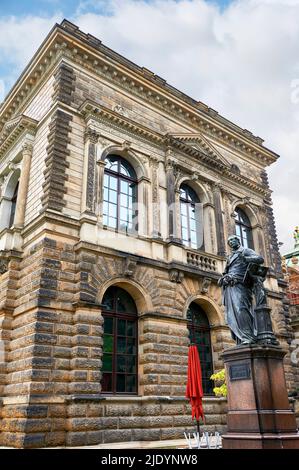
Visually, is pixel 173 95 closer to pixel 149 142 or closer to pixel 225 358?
pixel 149 142

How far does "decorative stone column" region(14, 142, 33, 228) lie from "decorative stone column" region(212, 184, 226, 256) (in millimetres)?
8095

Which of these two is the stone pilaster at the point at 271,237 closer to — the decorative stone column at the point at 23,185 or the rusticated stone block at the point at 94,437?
the decorative stone column at the point at 23,185

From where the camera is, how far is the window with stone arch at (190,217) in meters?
17.2

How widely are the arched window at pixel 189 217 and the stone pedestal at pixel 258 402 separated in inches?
368

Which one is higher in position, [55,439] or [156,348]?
[156,348]

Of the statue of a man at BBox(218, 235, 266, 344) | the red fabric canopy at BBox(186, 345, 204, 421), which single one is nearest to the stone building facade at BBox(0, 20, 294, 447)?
the red fabric canopy at BBox(186, 345, 204, 421)

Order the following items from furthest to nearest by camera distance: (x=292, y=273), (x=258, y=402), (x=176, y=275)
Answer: (x=292, y=273) → (x=176, y=275) → (x=258, y=402)

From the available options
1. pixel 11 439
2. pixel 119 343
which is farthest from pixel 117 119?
pixel 11 439

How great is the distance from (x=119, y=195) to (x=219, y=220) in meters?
5.02

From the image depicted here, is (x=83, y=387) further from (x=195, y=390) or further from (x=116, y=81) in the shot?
(x=116, y=81)

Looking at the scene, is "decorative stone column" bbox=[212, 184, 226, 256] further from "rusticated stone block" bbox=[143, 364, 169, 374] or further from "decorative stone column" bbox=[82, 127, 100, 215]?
"decorative stone column" bbox=[82, 127, 100, 215]

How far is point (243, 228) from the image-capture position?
67.3 ft

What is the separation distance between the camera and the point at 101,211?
46.9 feet
